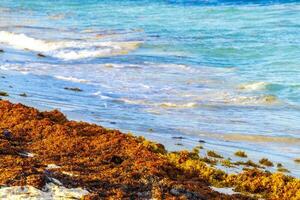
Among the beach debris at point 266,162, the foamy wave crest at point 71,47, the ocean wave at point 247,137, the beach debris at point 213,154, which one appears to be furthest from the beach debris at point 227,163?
the foamy wave crest at point 71,47

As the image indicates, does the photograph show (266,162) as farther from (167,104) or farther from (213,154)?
(167,104)

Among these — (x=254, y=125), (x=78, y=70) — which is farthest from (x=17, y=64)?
(x=254, y=125)

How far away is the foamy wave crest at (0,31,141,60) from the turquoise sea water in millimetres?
45

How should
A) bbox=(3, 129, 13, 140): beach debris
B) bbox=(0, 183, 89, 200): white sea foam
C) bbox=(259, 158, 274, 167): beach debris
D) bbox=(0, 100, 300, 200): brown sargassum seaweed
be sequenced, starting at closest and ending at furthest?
1. bbox=(0, 183, 89, 200): white sea foam
2. bbox=(0, 100, 300, 200): brown sargassum seaweed
3. bbox=(3, 129, 13, 140): beach debris
4. bbox=(259, 158, 274, 167): beach debris

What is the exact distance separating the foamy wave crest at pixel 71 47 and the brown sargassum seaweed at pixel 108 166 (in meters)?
13.9

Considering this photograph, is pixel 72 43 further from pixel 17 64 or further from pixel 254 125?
pixel 254 125

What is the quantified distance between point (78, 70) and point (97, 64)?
4.99 ft

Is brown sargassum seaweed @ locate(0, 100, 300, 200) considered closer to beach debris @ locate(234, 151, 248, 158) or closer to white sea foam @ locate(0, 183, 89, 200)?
white sea foam @ locate(0, 183, 89, 200)

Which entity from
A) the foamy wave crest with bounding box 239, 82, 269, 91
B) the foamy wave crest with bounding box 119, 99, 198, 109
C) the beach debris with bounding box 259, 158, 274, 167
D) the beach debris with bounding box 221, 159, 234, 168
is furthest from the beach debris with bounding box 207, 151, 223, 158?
the foamy wave crest with bounding box 239, 82, 269, 91

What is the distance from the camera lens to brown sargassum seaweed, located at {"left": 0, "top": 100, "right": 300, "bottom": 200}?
22.1 feet

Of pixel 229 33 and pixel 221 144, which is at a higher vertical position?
pixel 229 33

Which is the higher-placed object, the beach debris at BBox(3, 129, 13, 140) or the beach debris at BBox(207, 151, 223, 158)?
the beach debris at BBox(3, 129, 13, 140)

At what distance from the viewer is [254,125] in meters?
12.8

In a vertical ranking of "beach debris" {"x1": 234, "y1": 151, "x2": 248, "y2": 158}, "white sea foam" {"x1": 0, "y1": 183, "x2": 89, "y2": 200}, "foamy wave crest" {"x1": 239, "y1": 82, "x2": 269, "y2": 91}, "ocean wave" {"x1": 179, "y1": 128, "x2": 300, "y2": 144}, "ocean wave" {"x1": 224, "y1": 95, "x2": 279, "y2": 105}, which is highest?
"foamy wave crest" {"x1": 239, "y1": 82, "x2": 269, "y2": 91}
